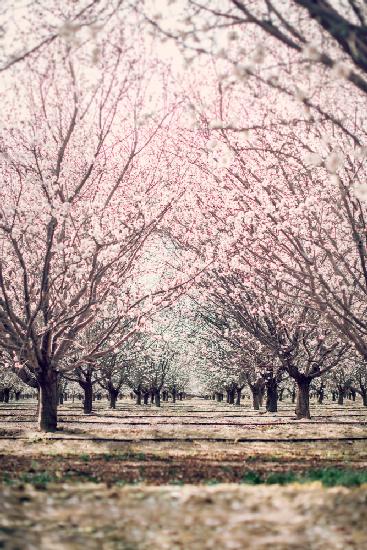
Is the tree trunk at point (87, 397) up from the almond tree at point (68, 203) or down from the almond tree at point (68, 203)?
down

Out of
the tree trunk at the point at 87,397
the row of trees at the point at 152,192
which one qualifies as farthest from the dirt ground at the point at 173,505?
the tree trunk at the point at 87,397

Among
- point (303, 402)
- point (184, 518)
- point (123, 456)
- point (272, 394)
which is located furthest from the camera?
point (272, 394)

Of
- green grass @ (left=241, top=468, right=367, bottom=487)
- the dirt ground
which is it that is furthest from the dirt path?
green grass @ (left=241, top=468, right=367, bottom=487)

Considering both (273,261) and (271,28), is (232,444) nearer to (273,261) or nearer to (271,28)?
(273,261)

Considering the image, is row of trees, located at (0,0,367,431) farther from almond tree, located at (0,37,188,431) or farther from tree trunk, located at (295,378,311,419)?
tree trunk, located at (295,378,311,419)

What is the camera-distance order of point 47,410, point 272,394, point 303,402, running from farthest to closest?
point 272,394
point 303,402
point 47,410

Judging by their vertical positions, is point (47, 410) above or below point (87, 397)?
above

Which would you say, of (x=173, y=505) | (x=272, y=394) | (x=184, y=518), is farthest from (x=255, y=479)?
(x=272, y=394)

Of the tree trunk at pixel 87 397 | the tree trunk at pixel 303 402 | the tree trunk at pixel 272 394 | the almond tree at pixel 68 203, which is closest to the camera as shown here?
the almond tree at pixel 68 203

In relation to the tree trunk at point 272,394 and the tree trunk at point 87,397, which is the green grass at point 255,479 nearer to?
the tree trunk at point 87,397

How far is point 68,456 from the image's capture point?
44.0 feet

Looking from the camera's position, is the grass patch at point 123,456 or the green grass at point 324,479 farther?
the grass patch at point 123,456

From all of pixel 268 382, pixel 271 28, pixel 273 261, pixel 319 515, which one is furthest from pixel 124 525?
pixel 268 382

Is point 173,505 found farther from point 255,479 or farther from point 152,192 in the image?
point 152,192
